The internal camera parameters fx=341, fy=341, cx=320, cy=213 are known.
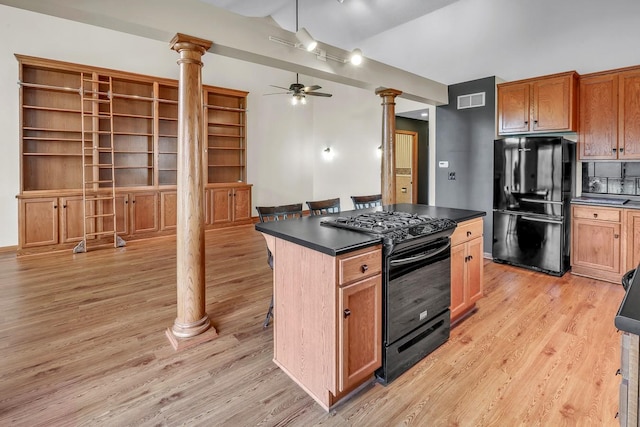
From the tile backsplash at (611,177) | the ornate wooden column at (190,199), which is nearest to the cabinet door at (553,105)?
the tile backsplash at (611,177)

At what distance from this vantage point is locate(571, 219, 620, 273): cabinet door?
3.66 m

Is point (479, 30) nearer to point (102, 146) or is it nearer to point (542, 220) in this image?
point (542, 220)

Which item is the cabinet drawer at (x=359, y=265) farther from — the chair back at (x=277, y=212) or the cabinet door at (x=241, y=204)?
the cabinet door at (x=241, y=204)

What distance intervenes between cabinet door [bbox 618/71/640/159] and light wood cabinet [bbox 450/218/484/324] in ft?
7.38

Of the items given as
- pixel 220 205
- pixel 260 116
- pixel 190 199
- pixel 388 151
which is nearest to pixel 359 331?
pixel 190 199

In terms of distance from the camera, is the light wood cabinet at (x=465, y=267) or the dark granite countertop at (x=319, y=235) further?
the light wood cabinet at (x=465, y=267)

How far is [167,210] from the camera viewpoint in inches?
241

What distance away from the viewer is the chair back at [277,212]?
2.72m

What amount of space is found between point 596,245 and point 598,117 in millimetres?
1444

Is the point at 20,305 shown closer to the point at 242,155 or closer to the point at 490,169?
the point at 242,155

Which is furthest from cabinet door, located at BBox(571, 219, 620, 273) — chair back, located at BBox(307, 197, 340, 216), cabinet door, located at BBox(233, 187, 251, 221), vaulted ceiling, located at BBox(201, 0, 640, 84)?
cabinet door, located at BBox(233, 187, 251, 221)

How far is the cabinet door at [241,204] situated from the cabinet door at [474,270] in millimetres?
5163

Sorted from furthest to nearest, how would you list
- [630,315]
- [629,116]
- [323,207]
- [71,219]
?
1. [71,219]
2. [629,116]
3. [323,207]
4. [630,315]

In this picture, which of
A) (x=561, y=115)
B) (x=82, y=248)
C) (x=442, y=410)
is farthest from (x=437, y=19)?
(x=82, y=248)
